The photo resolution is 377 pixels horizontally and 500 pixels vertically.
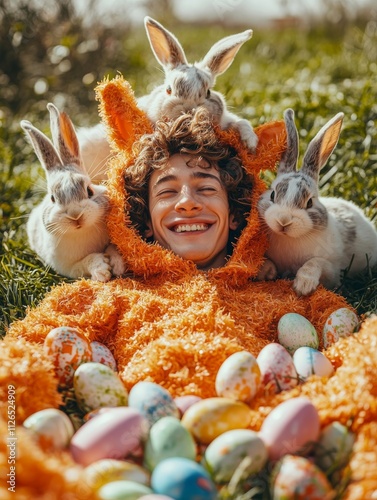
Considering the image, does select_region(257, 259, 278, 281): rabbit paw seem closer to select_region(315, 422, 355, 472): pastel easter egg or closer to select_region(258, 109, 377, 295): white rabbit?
select_region(258, 109, 377, 295): white rabbit

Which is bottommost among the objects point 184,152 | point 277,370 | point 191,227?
point 277,370

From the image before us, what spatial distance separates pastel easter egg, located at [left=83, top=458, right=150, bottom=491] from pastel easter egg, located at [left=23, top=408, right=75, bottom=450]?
174 mm

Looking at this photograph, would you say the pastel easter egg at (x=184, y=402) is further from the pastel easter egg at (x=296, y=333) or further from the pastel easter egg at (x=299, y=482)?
the pastel easter egg at (x=296, y=333)

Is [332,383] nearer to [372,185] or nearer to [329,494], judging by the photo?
[329,494]

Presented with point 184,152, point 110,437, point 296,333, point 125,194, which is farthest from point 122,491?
point 184,152

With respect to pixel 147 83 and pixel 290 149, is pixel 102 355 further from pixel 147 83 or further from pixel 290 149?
pixel 147 83

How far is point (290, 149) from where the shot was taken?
3211 mm

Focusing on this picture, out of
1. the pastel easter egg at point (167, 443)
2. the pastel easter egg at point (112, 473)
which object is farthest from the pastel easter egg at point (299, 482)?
the pastel easter egg at point (112, 473)

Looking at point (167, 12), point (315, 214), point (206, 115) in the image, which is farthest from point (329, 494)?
point (167, 12)

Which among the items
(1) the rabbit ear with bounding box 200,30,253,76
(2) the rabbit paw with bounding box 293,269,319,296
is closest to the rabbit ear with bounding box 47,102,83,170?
(1) the rabbit ear with bounding box 200,30,253,76

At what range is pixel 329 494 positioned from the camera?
1759 mm

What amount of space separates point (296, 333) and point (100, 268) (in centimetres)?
103

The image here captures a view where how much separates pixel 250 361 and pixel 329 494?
60 centimetres

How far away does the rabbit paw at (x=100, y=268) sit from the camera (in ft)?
10.2
